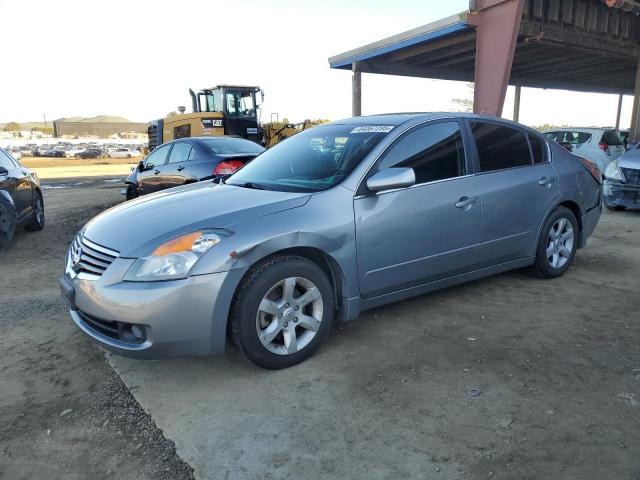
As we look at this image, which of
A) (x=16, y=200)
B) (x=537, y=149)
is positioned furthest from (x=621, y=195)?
(x=16, y=200)

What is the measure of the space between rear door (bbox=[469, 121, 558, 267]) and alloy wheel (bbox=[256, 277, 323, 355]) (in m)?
1.66

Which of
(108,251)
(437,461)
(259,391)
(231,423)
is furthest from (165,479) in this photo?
(108,251)

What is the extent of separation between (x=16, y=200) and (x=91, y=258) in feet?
15.6

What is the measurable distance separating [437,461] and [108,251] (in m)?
2.19

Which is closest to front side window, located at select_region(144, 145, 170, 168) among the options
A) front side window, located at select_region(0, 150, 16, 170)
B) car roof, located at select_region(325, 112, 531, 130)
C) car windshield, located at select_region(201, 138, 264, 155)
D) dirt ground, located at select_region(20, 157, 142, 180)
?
car windshield, located at select_region(201, 138, 264, 155)

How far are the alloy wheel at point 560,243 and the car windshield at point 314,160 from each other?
2.11m

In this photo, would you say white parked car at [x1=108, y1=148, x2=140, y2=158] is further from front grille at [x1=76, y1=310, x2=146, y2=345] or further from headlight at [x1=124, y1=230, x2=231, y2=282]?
headlight at [x1=124, y1=230, x2=231, y2=282]

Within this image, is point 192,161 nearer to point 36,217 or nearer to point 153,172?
point 153,172

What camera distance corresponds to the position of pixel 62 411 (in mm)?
2824

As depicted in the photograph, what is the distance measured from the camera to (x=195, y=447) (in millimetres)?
2471

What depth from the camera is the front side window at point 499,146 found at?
4.19m

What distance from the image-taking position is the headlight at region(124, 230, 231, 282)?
285cm

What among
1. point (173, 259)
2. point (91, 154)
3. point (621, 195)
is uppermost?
point (173, 259)

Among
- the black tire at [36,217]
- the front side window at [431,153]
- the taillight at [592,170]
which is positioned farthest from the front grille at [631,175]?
the black tire at [36,217]
